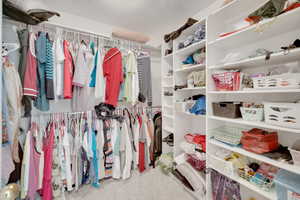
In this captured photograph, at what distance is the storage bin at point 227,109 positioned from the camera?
1182mm

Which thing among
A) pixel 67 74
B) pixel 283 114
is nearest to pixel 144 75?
pixel 67 74

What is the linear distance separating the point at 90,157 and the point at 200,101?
59.4 inches

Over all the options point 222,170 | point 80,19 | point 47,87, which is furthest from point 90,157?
point 80,19

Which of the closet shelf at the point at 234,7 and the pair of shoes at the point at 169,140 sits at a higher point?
the closet shelf at the point at 234,7

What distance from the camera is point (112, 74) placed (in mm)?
1710

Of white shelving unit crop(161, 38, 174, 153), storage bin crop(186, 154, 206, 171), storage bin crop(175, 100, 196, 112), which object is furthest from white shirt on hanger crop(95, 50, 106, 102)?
storage bin crop(186, 154, 206, 171)

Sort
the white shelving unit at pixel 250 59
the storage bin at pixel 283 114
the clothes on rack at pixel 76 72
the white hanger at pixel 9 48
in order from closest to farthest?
the storage bin at pixel 283 114, the white shelving unit at pixel 250 59, the white hanger at pixel 9 48, the clothes on rack at pixel 76 72

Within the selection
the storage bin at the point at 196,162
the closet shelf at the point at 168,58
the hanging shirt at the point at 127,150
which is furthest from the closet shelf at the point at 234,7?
the hanging shirt at the point at 127,150

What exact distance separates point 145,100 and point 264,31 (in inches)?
58.4

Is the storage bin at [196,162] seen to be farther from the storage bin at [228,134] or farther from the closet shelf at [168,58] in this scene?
the closet shelf at [168,58]

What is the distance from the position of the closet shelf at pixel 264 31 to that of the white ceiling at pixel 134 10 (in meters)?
0.72

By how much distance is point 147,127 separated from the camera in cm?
205

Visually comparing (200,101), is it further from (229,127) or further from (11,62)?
(11,62)

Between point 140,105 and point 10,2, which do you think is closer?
point 10,2
